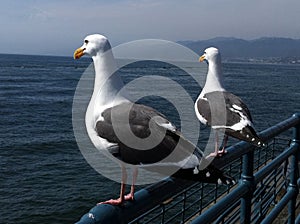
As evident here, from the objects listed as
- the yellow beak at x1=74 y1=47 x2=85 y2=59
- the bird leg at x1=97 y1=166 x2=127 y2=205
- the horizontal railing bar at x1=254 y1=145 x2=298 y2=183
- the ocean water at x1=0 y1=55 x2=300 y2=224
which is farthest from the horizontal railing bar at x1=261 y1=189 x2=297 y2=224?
the ocean water at x1=0 y1=55 x2=300 y2=224

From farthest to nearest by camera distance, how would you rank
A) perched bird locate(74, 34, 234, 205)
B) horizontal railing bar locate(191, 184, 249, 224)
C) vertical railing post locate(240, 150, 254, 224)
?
vertical railing post locate(240, 150, 254, 224) < perched bird locate(74, 34, 234, 205) < horizontal railing bar locate(191, 184, 249, 224)

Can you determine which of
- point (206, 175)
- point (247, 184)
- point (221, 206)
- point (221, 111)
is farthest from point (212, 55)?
point (221, 206)

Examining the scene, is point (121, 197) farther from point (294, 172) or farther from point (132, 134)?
point (294, 172)

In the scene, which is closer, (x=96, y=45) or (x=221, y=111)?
(x=96, y=45)

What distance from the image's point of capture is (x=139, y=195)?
2.00 meters

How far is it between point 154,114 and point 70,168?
18.4 meters

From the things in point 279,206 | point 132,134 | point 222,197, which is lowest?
point 279,206

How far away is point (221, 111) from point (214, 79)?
825mm

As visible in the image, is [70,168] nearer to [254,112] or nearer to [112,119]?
[112,119]

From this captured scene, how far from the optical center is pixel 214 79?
19.4ft

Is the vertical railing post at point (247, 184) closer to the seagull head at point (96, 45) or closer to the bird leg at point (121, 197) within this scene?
the bird leg at point (121, 197)

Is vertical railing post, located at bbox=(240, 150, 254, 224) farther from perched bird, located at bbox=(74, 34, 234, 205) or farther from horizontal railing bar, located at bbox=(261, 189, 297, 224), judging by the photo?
horizontal railing bar, located at bbox=(261, 189, 297, 224)

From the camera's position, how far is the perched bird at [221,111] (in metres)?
4.83

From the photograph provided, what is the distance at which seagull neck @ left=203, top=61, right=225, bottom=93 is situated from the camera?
5.74 meters
